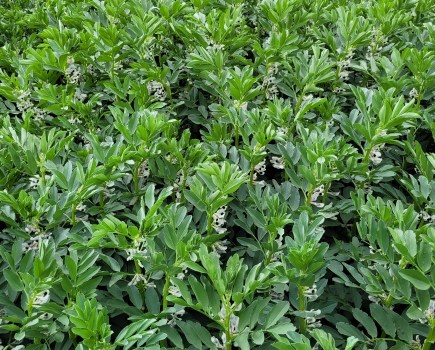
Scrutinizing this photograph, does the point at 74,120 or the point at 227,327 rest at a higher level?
the point at 74,120

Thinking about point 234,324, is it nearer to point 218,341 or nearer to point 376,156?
point 218,341

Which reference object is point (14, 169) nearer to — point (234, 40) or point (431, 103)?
point (234, 40)

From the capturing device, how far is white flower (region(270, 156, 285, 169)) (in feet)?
5.80

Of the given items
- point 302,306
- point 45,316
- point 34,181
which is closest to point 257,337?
point 302,306

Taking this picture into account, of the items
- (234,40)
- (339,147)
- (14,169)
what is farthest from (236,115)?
(14,169)

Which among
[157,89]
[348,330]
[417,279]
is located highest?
[157,89]

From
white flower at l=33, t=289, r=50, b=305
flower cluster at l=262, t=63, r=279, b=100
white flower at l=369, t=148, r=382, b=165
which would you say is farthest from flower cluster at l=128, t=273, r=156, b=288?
flower cluster at l=262, t=63, r=279, b=100

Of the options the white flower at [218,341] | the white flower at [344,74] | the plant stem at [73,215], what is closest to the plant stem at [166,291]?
the white flower at [218,341]

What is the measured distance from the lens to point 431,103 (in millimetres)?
2125

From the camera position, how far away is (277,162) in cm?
182

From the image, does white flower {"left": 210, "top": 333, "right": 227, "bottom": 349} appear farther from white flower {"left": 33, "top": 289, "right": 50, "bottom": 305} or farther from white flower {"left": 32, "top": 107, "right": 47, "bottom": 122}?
Result: white flower {"left": 32, "top": 107, "right": 47, "bottom": 122}

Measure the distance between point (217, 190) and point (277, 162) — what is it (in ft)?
1.42

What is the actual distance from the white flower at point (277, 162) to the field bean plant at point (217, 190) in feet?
0.03

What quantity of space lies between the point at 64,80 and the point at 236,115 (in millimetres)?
905
